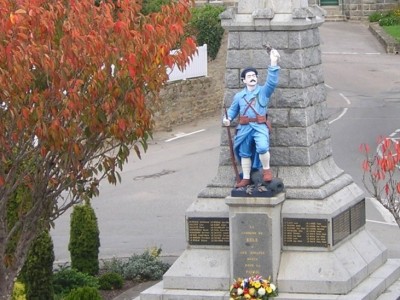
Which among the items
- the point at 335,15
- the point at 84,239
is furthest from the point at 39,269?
the point at 335,15

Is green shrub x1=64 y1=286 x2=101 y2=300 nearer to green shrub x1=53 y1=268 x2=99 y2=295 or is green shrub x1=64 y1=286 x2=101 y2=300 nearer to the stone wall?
green shrub x1=53 y1=268 x2=99 y2=295

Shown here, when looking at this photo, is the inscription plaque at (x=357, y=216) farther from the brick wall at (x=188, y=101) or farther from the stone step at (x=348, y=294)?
the brick wall at (x=188, y=101)

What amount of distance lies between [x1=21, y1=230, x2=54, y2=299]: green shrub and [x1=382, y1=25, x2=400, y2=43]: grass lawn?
3135cm

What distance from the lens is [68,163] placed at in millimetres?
15617

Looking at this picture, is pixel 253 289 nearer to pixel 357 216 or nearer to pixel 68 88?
pixel 357 216

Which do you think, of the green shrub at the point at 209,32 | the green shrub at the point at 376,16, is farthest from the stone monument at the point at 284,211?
the green shrub at the point at 376,16

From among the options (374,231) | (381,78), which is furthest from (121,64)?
(381,78)

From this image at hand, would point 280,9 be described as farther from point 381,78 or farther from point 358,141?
point 381,78

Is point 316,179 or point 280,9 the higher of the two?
point 280,9

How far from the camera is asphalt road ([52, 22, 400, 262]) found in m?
26.1

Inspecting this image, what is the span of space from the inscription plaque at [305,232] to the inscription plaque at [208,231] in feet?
2.90

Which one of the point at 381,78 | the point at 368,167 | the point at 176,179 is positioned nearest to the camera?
the point at 368,167

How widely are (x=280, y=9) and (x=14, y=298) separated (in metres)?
5.51

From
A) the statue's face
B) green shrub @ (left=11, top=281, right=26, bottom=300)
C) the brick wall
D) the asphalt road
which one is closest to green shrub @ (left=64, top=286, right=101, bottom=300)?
green shrub @ (left=11, top=281, right=26, bottom=300)
